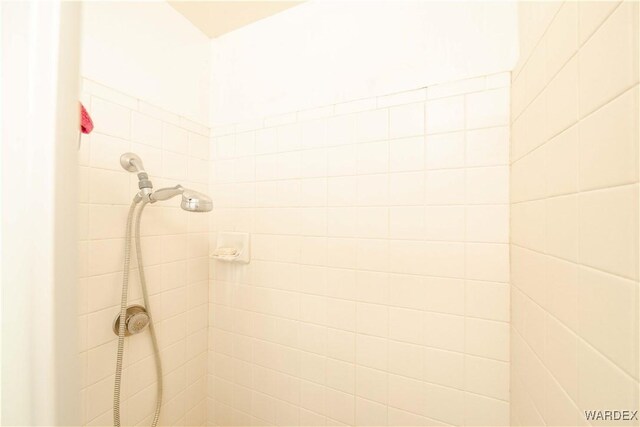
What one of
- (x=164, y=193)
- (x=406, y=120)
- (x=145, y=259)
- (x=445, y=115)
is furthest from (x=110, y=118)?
(x=445, y=115)

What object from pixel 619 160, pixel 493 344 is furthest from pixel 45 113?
pixel 493 344

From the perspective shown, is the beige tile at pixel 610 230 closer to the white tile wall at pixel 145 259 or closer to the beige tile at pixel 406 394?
the beige tile at pixel 406 394

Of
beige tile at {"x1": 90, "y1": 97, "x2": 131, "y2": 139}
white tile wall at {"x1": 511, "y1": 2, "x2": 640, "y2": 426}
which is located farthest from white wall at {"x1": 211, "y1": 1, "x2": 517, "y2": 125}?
beige tile at {"x1": 90, "y1": 97, "x2": 131, "y2": 139}

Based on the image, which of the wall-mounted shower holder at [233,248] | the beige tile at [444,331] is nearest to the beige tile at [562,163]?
the beige tile at [444,331]

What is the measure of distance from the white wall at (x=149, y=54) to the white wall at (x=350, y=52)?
9cm

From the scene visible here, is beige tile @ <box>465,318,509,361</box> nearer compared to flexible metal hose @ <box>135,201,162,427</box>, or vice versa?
beige tile @ <box>465,318,509,361</box>

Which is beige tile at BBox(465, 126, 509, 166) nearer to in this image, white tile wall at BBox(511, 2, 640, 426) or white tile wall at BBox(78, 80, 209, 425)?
white tile wall at BBox(511, 2, 640, 426)

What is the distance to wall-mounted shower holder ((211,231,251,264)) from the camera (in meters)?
1.03

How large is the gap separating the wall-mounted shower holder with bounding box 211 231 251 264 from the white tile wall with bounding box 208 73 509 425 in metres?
0.04

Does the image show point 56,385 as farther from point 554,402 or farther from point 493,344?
point 493,344

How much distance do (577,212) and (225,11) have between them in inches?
50.5

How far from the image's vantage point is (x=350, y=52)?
36.2 inches

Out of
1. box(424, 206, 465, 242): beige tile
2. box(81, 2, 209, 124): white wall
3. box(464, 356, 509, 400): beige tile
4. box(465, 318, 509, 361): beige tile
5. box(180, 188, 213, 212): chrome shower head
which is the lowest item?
box(464, 356, 509, 400): beige tile

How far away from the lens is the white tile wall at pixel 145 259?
76 centimetres
